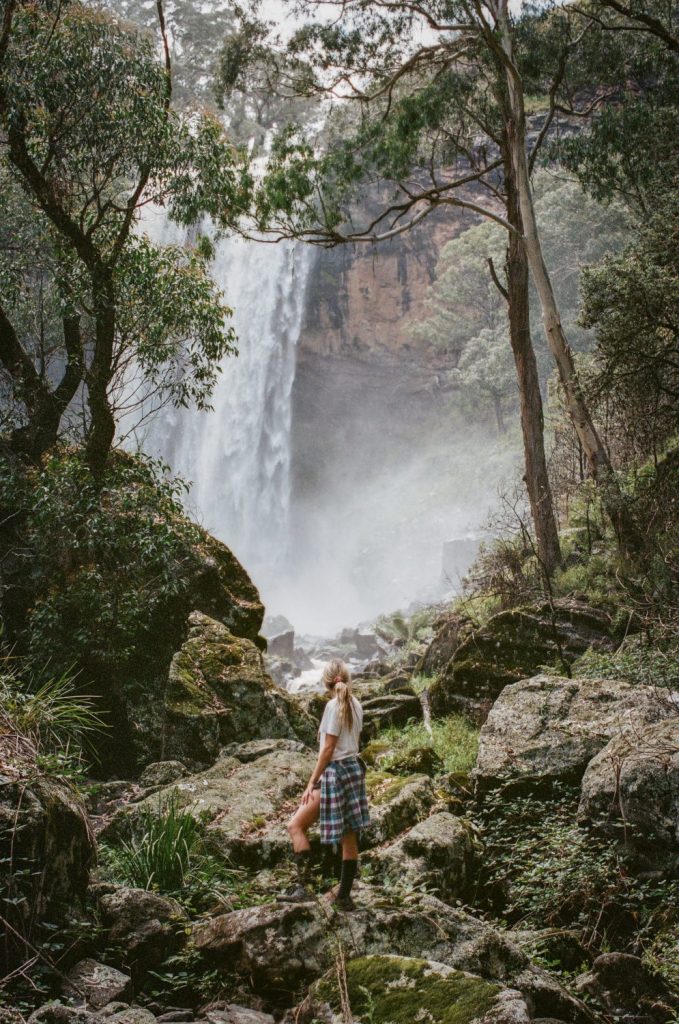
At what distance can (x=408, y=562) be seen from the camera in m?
33.7

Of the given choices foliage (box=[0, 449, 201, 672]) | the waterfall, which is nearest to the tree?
foliage (box=[0, 449, 201, 672])

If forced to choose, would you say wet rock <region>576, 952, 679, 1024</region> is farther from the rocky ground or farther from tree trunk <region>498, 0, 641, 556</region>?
tree trunk <region>498, 0, 641, 556</region>

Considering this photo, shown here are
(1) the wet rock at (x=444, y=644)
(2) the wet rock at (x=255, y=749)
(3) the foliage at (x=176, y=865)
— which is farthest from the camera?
(1) the wet rock at (x=444, y=644)

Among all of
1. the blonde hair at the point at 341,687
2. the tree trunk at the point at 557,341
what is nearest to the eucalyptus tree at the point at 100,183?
the tree trunk at the point at 557,341

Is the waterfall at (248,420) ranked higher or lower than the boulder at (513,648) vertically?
higher

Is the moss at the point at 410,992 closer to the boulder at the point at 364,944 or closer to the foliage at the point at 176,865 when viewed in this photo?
the boulder at the point at 364,944

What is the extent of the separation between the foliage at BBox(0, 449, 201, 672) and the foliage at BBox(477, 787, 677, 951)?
14.9 ft

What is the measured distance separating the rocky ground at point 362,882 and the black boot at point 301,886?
0.51 ft

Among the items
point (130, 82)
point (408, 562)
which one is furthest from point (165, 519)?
point (408, 562)

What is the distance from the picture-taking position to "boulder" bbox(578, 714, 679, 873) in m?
3.94

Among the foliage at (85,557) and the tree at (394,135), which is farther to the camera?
the tree at (394,135)

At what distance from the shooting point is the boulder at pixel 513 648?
766 cm

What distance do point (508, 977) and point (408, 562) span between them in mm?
30766

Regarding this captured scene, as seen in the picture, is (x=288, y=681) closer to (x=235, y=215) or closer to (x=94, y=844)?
(x=235, y=215)
